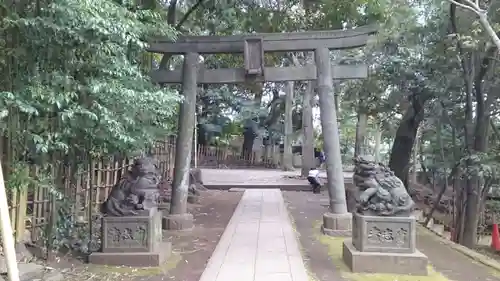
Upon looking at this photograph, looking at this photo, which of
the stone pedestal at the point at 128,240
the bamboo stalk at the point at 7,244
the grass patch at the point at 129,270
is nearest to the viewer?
the bamboo stalk at the point at 7,244

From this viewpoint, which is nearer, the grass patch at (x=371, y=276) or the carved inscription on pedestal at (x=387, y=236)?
the grass patch at (x=371, y=276)

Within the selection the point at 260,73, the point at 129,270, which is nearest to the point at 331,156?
the point at 260,73

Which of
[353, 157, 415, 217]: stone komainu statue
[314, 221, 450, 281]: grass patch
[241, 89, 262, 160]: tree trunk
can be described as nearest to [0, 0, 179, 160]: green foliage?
[353, 157, 415, 217]: stone komainu statue

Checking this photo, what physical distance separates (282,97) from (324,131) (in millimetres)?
19531

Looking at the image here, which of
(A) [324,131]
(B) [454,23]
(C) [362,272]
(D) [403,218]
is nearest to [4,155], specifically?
(C) [362,272]

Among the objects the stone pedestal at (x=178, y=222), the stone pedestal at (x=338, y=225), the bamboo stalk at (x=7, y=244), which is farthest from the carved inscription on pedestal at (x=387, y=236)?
the bamboo stalk at (x=7, y=244)

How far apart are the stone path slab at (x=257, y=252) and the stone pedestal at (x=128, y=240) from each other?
78 cm

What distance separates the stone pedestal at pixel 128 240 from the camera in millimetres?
5715

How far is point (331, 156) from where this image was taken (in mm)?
8469

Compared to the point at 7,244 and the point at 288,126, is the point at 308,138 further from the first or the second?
the point at 7,244

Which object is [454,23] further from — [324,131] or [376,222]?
[376,222]

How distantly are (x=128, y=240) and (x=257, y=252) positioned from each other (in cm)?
167

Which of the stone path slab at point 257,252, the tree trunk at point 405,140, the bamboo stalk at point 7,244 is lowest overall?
the stone path slab at point 257,252

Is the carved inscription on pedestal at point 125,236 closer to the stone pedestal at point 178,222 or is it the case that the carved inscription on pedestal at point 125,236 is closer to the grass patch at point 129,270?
the grass patch at point 129,270
